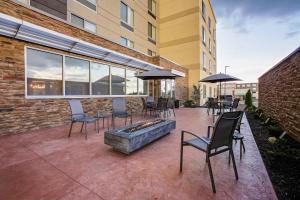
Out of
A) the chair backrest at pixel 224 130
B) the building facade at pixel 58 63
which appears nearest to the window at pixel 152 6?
the building facade at pixel 58 63

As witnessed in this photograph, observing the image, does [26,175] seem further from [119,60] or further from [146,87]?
[146,87]

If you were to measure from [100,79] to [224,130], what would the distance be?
705 cm

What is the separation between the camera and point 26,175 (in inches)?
101

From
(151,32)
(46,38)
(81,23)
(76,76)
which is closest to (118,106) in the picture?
(76,76)

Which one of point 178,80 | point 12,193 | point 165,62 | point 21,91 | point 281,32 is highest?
point 281,32

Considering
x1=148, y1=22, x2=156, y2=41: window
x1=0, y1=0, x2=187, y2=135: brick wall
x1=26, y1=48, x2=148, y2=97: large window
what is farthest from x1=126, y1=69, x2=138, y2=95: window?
x1=148, y1=22, x2=156, y2=41: window

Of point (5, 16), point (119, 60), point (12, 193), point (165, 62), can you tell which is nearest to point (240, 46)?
point (165, 62)

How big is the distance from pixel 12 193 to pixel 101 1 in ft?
40.3

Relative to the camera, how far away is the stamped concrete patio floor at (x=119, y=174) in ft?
7.02

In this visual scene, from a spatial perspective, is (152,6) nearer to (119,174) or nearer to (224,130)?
(224,130)

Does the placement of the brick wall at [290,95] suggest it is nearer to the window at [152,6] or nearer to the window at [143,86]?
the window at [143,86]

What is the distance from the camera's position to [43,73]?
598 cm

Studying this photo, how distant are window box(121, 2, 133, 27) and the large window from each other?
5.98m

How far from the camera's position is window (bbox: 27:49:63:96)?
5604 millimetres
